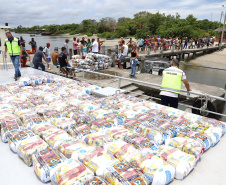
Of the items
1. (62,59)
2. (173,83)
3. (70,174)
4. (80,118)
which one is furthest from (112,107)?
(62,59)

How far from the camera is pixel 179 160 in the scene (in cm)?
251

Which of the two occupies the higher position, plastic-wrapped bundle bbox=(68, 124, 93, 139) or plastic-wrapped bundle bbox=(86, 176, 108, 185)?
plastic-wrapped bundle bbox=(68, 124, 93, 139)

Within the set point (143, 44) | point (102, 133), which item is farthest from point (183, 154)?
point (143, 44)

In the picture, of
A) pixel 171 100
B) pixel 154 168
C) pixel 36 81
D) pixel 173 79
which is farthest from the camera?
pixel 36 81

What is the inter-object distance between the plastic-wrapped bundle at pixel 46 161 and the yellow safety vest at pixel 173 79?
9.76 ft

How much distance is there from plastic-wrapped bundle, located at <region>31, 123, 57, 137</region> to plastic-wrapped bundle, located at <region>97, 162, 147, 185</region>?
134cm

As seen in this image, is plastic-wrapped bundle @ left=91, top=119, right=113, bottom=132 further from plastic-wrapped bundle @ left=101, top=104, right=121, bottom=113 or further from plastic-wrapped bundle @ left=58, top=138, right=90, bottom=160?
plastic-wrapped bundle @ left=101, top=104, right=121, bottom=113

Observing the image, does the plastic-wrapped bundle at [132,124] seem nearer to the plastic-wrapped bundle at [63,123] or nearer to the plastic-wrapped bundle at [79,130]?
the plastic-wrapped bundle at [79,130]

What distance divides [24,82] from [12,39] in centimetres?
209

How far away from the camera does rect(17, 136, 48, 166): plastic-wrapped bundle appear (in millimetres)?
2637

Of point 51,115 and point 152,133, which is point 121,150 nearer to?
point 152,133

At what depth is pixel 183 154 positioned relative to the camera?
262cm

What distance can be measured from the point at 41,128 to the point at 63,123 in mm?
378

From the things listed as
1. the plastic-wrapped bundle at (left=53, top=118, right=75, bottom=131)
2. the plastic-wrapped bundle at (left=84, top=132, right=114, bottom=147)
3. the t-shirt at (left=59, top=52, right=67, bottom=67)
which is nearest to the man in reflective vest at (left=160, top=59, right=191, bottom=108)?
the plastic-wrapped bundle at (left=84, top=132, right=114, bottom=147)
